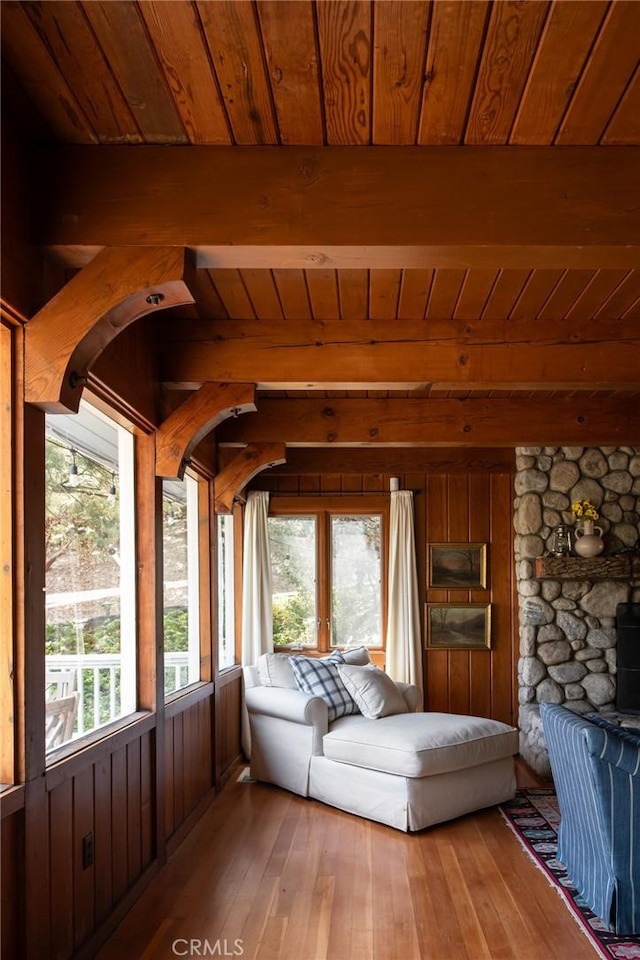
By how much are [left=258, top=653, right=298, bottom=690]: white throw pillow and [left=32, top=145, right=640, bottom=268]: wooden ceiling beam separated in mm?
4242

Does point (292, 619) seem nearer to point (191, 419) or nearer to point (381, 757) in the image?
point (381, 757)

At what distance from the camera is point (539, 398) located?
18.0ft

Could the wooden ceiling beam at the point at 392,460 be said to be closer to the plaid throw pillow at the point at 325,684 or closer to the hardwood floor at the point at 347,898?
the plaid throw pillow at the point at 325,684

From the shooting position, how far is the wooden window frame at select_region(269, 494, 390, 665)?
756cm

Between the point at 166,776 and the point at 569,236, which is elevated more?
the point at 569,236

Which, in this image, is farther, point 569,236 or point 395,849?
point 395,849

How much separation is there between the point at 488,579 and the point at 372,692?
2.09 metres

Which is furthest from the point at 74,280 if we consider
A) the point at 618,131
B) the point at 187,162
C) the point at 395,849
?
the point at 395,849

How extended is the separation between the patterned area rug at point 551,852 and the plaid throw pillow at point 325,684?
124 cm

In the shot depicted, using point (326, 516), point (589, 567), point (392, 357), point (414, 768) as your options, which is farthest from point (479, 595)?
point (392, 357)

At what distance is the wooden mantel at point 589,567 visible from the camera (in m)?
6.52

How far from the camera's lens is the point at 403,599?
7320 millimetres

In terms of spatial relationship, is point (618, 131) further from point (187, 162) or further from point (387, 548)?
point (387, 548)

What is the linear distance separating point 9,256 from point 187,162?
1.89ft
